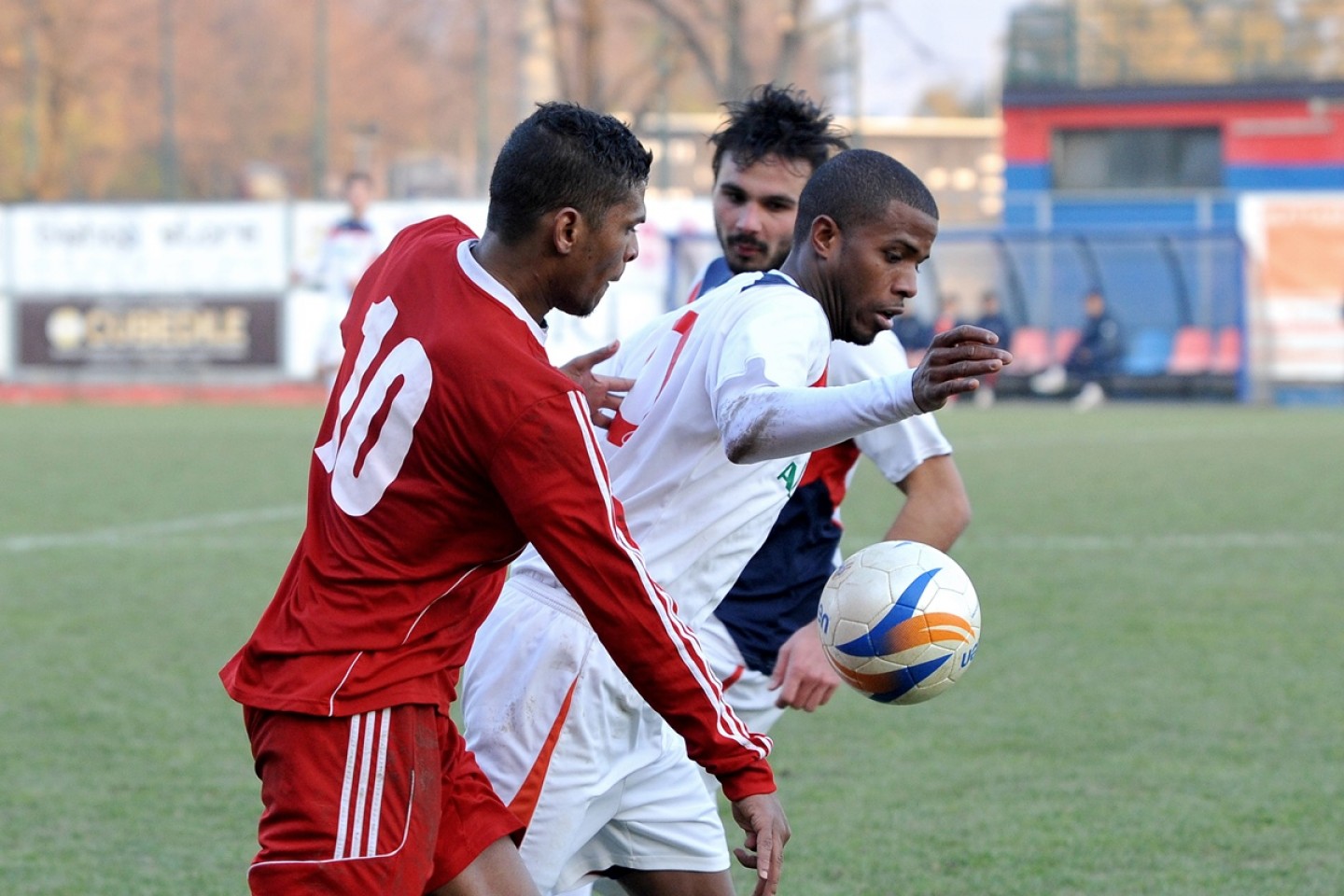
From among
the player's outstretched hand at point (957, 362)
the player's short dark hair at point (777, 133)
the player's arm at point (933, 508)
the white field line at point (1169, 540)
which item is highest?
the player's short dark hair at point (777, 133)

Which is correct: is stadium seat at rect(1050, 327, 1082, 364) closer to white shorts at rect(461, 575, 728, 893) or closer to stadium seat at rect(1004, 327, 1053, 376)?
stadium seat at rect(1004, 327, 1053, 376)

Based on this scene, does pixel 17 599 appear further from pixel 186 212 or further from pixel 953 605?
pixel 186 212

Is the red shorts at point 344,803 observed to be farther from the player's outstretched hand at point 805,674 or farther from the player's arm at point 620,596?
the player's outstretched hand at point 805,674

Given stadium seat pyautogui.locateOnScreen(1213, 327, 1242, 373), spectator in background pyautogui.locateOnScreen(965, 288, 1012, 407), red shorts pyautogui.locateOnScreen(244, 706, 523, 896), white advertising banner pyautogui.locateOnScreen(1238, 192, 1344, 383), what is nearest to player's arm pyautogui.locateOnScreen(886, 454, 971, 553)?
red shorts pyautogui.locateOnScreen(244, 706, 523, 896)

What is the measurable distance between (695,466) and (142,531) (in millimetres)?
7990

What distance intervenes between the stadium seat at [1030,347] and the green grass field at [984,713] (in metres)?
11.8

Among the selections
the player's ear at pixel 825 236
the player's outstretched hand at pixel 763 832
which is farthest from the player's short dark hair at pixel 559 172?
the player's outstretched hand at pixel 763 832

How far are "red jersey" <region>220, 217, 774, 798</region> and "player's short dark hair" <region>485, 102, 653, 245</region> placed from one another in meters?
0.11

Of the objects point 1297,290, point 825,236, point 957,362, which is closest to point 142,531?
point 825,236

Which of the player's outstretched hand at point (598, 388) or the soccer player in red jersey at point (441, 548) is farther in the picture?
the player's outstretched hand at point (598, 388)

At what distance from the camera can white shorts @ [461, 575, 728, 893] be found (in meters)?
3.21

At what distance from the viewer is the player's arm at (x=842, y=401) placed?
2.66 meters

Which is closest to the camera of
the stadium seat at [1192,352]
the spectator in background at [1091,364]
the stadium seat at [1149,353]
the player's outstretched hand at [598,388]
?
the player's outstretched hand at [598,388]

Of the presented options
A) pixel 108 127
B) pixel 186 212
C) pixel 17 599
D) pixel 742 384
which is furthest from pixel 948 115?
pixel 742 384
